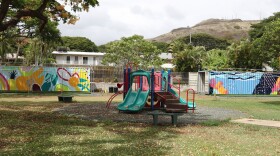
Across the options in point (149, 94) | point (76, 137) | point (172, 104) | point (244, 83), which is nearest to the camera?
point (76, 137)

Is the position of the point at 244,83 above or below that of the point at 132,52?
below

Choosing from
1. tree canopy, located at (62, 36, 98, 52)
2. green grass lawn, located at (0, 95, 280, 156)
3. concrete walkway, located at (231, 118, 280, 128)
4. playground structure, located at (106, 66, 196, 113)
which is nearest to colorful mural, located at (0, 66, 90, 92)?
playground structure, located at (106, 66, 196, 113)

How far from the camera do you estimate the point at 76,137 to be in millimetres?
9734

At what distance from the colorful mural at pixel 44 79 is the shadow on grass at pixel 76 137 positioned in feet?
62.7

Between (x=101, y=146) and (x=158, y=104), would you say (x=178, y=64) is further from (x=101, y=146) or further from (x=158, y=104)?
(x=101, y=146)

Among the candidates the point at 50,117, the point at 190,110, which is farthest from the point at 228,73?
the point at 50,117

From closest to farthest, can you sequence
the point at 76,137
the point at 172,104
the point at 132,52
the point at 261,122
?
the point at 76,137
the point at 261,122
the point at 172,104
the point at 132,52

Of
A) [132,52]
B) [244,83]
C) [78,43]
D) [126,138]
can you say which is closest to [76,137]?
[126,138]

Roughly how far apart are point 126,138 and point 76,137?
1355 mm

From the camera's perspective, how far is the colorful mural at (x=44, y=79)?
31922mm

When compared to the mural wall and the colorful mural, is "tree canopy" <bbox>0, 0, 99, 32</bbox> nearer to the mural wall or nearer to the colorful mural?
the colorful mural

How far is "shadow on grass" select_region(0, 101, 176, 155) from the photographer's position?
8039 millimetres

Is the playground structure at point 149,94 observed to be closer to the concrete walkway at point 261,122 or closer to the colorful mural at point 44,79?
the concrete walkway at point 261,122

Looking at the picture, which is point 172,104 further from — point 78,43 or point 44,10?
point 78,43
